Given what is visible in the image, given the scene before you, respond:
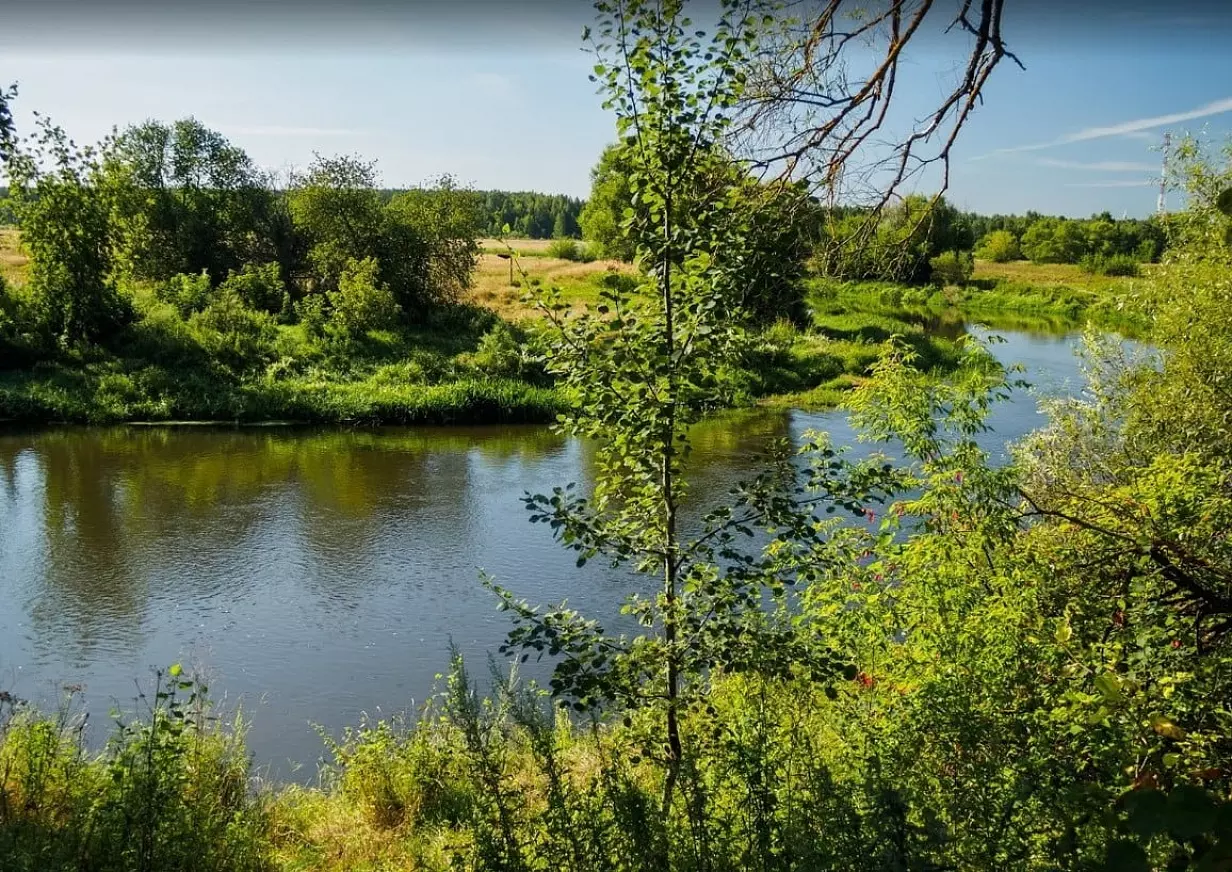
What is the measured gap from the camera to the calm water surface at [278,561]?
9008mm

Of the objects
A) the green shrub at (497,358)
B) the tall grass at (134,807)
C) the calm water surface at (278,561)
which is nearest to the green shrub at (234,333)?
the calm water surface at (278,561)

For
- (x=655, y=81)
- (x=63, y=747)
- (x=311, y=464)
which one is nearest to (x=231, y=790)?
(x=63, y=747)

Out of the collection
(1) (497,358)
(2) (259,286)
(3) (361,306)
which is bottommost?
(1) (497,358)

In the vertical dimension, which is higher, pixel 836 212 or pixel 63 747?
pixel 836 212

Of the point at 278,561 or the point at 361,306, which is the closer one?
the point at 278,561

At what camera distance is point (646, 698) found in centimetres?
409

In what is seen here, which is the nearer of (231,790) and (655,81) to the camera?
(655,81)

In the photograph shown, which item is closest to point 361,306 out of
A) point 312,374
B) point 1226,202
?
point 312,374

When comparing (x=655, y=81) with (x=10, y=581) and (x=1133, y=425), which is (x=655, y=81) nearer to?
(x=1133, y=425)

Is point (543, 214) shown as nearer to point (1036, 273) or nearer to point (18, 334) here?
point (1036, 273)

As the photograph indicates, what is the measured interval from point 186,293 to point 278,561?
734 inches

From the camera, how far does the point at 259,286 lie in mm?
29188

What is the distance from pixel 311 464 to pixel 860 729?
51.2 feet

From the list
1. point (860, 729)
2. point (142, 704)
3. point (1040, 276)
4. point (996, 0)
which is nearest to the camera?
point (996, 0)
